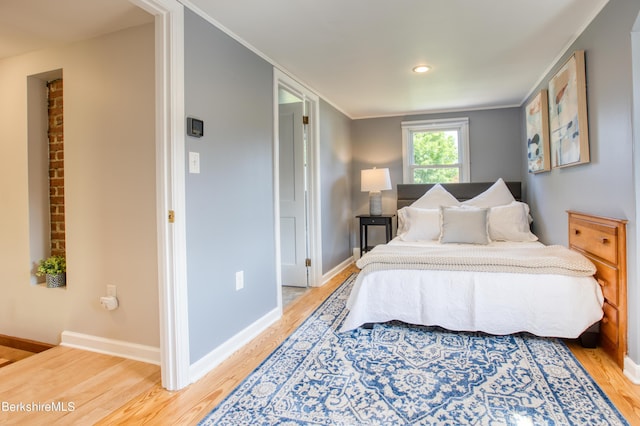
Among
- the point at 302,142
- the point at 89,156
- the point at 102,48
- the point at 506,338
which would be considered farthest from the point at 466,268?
the point at 102,48

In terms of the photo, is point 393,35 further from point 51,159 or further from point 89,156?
point 51,159

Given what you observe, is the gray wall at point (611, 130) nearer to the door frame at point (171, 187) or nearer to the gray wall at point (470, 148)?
the gray wall at point (470, 148)

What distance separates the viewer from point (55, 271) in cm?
263

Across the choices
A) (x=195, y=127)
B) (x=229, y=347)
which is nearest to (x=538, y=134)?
(x=195, y=127)

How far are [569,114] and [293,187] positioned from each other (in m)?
2.54

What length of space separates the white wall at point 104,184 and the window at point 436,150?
3612mm

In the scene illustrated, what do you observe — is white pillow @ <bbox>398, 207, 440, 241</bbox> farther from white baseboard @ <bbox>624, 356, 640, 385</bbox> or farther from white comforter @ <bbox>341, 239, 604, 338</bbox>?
white baseboard @ <bbox>624, 356, 640, 385</bbox>

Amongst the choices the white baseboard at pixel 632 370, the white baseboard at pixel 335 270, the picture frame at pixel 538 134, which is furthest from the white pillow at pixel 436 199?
the white baseboard at pixel 632 370

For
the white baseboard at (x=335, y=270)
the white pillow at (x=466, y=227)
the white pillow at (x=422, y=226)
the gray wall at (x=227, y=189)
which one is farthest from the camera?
the white baseboard at (x=335, y=270)

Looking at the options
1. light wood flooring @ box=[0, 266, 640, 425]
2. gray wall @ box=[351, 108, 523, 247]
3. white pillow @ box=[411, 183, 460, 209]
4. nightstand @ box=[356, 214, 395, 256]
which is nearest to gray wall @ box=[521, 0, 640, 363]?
light wood flooring @ box=[0, 266, 640, 425]

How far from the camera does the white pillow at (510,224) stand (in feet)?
11.9

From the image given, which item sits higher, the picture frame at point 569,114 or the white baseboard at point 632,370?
the picture frame at point 569,114

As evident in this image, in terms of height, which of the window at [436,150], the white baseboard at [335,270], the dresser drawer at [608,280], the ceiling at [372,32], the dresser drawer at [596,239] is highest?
the ceiling at [372,32]

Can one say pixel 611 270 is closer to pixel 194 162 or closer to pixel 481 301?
pixel 481 301
